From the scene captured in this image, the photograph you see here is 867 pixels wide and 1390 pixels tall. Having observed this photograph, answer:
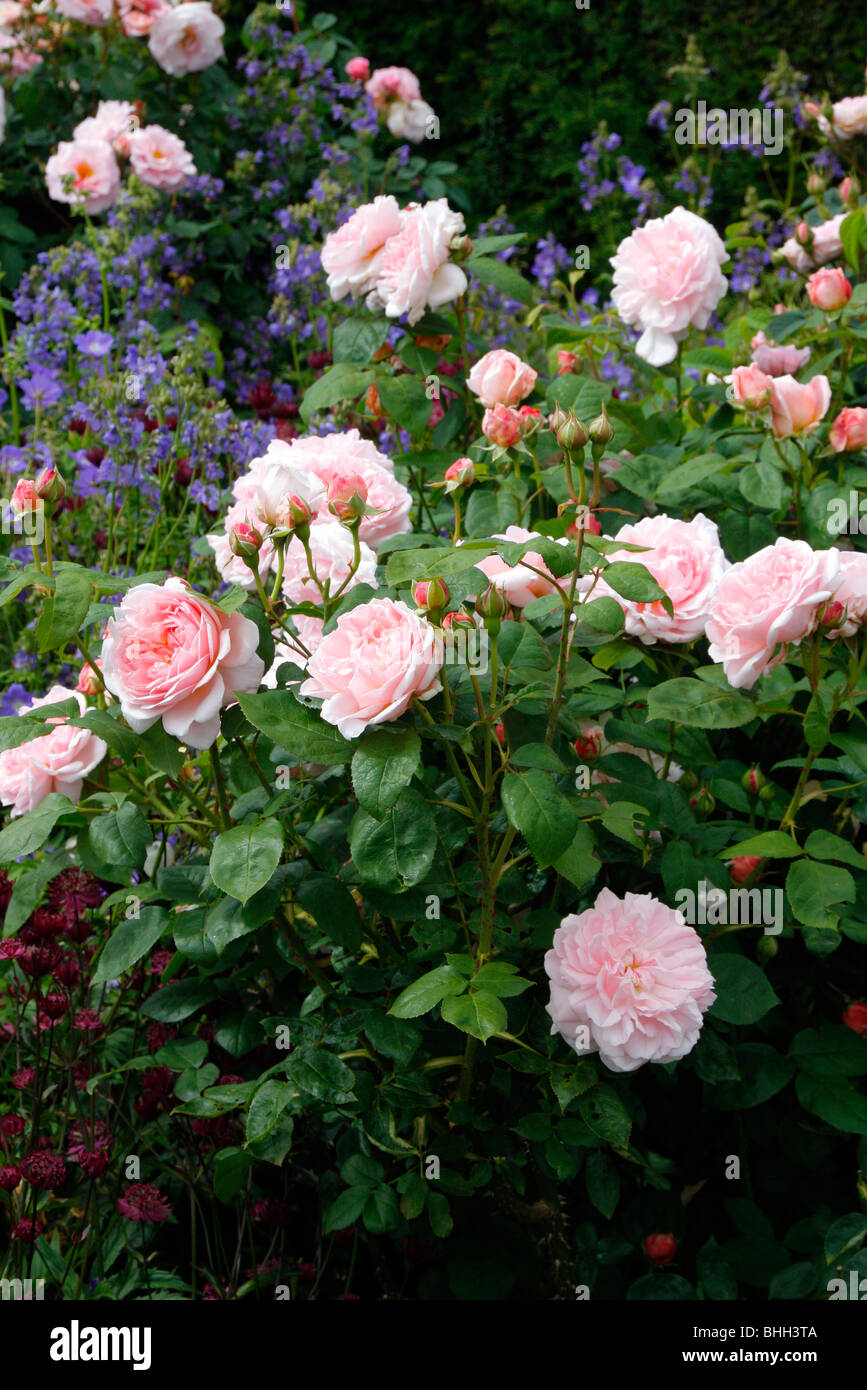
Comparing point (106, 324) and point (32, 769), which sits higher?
point (106, 324)

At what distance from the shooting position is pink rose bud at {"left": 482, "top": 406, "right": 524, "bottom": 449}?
135cm

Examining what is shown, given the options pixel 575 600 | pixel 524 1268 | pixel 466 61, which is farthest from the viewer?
pixel 466 61

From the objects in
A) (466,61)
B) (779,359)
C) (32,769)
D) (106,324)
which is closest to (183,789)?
(32,769)

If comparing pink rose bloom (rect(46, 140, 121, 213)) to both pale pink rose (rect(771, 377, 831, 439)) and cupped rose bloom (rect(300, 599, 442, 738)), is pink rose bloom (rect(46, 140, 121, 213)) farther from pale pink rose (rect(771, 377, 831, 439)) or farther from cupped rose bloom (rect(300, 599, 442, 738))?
cupped rose bloom (rect(300, 599, 442, 738))

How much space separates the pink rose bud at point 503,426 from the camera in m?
1.35

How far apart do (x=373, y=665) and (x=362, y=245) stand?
81cm

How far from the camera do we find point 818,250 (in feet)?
7.15

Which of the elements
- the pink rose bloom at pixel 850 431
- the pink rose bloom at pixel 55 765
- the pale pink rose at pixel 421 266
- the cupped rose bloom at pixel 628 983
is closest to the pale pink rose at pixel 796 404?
the pink rose bloom at pixel 850 431

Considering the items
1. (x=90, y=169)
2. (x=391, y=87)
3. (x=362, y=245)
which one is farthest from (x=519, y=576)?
(x=391, y=87)

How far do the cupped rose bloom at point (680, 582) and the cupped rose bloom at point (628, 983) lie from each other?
27 centimetres

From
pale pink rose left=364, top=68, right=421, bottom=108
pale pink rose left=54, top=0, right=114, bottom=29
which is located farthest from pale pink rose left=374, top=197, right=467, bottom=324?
pale pink rose left=54, top=0, right=114, bottom=29
